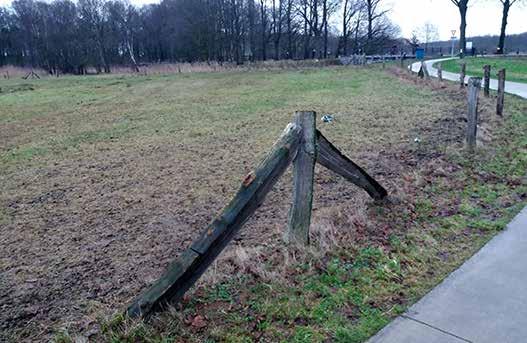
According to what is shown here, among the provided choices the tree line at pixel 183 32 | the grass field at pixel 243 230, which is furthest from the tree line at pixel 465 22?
the grass field at pixel 243 230

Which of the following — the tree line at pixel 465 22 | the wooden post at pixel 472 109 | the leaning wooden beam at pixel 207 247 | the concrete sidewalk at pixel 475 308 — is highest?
the tree line at pixel 465 22

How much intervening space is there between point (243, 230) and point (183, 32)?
66.4 m

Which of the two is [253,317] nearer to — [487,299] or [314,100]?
[487,299]

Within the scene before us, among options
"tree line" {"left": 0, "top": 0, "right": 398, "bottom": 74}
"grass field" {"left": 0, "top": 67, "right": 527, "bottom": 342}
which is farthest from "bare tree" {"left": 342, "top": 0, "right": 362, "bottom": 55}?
"grass field" {"left": 0, "top": 67, "right": 527, "bottom": 342}

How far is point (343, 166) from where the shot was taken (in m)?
4.04

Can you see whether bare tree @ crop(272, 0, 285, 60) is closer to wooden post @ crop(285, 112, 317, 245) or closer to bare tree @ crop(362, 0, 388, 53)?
bare tree @ crop(362, 0, 388, 53)

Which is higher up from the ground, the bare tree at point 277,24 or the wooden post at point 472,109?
the bare tree at point 277,24

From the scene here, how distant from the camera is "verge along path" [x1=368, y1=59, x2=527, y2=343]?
2.52 m

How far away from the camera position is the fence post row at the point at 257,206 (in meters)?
2.78

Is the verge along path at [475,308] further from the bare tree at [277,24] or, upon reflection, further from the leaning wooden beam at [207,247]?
the bare tree at [277,24]

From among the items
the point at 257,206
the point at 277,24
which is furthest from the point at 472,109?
the point at 277,24

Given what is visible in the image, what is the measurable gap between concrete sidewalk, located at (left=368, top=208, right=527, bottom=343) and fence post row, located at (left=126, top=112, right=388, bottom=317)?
124cm

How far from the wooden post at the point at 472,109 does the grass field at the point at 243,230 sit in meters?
0.28

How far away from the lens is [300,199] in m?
3.61
